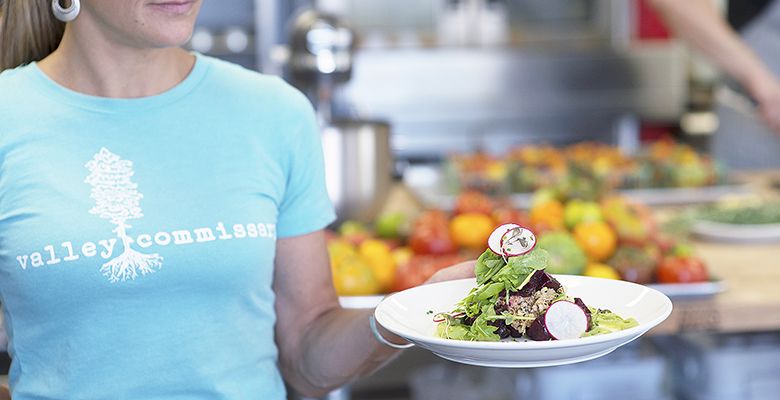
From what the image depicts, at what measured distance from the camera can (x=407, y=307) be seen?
1259 millimetres

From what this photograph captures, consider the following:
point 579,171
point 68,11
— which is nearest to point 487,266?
point 68,11

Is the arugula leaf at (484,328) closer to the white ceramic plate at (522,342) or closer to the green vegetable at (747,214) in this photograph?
the white ceramic plate at (522,342)

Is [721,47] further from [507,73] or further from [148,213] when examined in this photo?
[148,213]

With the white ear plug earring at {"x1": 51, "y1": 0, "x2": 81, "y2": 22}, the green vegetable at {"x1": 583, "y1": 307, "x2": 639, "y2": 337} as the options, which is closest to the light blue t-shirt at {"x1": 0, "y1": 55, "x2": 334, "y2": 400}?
the white ear plug earring at {"x1": 51, "y1": 0, "x2": 81, "y2": 22}

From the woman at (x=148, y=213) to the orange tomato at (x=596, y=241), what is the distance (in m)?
0.94

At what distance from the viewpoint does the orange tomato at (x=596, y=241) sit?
231 cm

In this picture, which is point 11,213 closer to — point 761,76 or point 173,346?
point 173,346

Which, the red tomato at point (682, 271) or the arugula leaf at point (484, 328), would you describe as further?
the red tomato at point (682, 271)

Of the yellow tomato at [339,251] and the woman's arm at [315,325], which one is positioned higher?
the woman's arm at [315,325]

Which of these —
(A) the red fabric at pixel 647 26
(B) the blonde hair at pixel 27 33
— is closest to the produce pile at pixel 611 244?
(B) the blonde hair at pixel 27 33

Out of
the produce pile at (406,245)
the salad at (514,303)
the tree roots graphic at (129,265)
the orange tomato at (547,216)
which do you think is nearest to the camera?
the salad at (514,303)

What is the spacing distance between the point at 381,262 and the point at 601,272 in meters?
0.47

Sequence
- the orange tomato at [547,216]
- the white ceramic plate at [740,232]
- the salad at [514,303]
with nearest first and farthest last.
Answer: the salad at [514,303], the orange tomato at [547,216], the white ceramic plate at [740,232]

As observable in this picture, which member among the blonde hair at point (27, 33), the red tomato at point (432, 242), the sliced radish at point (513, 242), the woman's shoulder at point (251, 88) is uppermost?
the blonde hair at point (27, 33)
